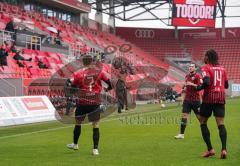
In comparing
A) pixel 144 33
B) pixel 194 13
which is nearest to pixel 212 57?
pixel 194 13

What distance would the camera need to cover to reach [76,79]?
436 inches

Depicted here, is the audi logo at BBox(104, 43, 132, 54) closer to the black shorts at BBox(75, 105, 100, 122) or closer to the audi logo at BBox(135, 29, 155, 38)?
the audi logo at BBox(135, 29, 155, 38)

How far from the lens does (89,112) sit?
434 inches

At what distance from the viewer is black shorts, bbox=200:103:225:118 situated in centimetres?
1005

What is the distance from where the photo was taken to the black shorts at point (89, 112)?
10828 mm

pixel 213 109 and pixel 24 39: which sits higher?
pixel 24 39

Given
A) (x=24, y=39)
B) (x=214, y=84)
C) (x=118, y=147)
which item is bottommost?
(x=118, y=147)

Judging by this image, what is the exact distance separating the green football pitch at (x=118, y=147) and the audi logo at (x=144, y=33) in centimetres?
5095

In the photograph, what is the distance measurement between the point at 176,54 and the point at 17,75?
4007 cm

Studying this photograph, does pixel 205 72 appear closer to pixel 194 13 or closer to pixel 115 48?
pixel 115 48

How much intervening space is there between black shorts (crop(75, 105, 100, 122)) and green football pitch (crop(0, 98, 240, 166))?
0.77 metres

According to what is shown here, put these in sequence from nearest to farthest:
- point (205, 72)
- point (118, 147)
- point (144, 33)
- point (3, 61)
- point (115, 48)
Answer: point (205, 72), point (118, 147), point (3, 61), point (115, 48), point (144, 33)

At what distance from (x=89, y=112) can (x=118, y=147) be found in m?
1.47

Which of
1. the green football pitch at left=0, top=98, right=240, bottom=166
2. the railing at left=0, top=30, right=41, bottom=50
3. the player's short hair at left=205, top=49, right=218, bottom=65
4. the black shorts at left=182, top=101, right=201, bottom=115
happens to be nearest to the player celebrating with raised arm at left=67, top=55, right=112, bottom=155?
the green football pitch at left=0, top=98, right=240, bottom=166
